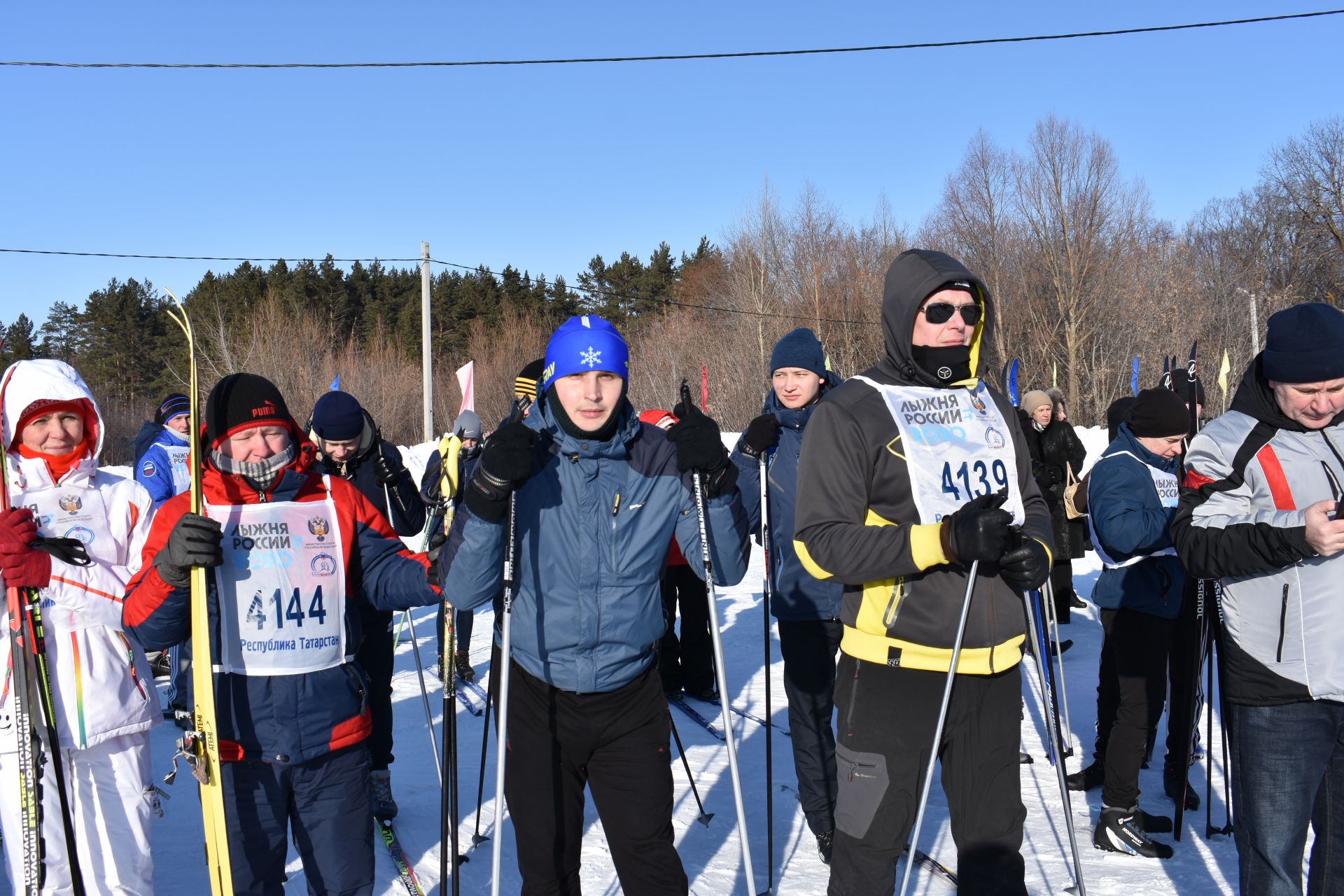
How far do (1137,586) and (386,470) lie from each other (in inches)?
145

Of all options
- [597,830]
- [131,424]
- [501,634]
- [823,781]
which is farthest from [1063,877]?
[131,424]

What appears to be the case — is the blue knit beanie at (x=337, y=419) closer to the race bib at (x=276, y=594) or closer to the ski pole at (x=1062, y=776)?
the race bib at (x=276, y=594)

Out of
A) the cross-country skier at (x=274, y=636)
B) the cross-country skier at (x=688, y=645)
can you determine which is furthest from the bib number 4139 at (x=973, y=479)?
the cross-country skier at (x=688, y=645)

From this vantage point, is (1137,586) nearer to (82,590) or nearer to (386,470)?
(386,470)

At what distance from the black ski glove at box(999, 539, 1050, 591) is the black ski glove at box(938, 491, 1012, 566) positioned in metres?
0.07

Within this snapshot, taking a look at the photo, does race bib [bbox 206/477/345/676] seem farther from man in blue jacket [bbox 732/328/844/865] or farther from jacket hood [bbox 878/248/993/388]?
man in blue jacket [bbox 732/328/844/865]

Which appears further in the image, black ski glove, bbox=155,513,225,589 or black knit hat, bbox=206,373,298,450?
black knit hat, bbox=206,373,298,450

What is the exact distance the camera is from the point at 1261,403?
296cm

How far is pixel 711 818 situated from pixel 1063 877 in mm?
1593

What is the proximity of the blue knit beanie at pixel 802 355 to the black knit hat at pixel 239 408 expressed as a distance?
2.23 m

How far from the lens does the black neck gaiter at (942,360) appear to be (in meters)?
2.87

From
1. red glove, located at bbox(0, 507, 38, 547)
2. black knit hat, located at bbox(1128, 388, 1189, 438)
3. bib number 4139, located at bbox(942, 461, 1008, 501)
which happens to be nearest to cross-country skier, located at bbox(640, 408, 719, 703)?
black knit hat, located at bbox(1128, 388, 1189, 438)

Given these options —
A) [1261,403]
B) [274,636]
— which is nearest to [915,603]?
[1261,403]

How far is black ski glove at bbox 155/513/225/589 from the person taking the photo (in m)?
2.73
